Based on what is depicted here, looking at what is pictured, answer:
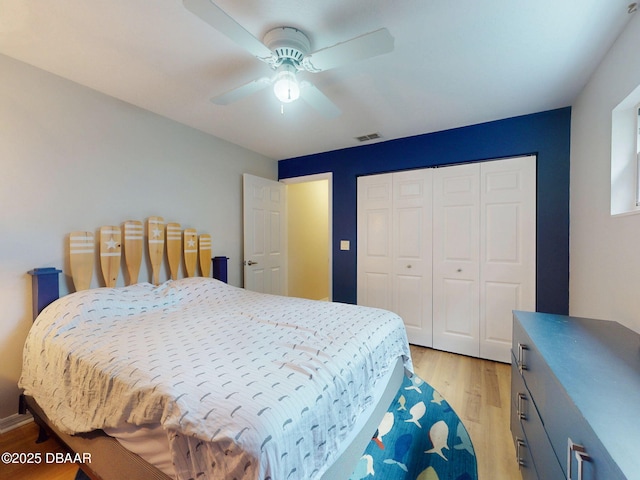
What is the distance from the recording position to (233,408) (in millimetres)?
890

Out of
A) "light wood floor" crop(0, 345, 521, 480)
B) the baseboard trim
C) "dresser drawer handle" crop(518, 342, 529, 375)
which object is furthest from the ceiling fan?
the baseboard trim

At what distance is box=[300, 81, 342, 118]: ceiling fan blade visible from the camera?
5.44 feet

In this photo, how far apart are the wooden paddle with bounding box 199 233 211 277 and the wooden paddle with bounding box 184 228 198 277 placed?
0.21 ft

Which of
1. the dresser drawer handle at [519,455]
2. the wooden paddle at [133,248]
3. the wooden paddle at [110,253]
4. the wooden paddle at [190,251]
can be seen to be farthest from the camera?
the wooden paddle at [190,251]

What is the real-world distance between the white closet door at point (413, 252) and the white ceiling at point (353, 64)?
0.79 meters

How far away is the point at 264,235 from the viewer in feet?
11.9

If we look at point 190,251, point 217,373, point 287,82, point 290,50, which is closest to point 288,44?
point 290,50

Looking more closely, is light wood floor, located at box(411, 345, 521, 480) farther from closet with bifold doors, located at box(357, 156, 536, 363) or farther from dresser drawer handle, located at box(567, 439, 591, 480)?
dresser drawer handle, located at box(567, 439, 591, 480)

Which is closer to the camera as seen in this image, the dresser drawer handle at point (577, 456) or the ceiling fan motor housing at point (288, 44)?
the dresser drawer handle at point (577, 456)

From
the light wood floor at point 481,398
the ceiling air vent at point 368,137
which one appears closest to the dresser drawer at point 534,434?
the light wood floor at point 481,398

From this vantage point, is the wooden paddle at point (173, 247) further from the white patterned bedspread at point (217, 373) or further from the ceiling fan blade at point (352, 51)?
the ceiling fan blade at point (352, 51)

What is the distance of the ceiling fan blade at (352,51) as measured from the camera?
1.21 m

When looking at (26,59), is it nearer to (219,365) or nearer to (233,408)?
(219,365)

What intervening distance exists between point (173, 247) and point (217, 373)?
1.85 meters
